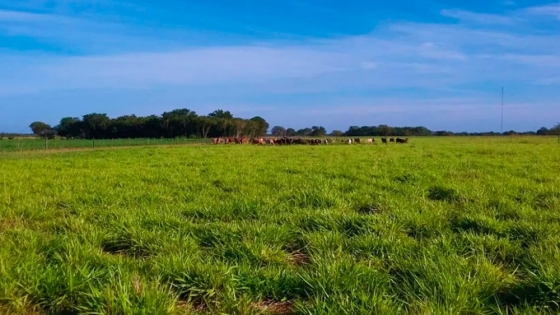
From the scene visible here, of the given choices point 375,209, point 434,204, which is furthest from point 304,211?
point 434,204

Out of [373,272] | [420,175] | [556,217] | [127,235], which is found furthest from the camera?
[420,175]

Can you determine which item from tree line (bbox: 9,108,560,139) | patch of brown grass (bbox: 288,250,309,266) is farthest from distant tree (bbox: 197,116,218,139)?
patch of brown grass (bbox: 288,250,309,266)

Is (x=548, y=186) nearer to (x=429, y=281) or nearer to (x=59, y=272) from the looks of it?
(x=429, y=281)

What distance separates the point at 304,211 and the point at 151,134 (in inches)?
3760

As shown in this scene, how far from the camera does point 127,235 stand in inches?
163

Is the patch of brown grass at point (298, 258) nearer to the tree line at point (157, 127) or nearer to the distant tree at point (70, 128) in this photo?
the tree line at point (157, 127)

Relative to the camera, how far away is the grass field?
105 inches

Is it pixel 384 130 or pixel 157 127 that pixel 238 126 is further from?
pixel 384 130

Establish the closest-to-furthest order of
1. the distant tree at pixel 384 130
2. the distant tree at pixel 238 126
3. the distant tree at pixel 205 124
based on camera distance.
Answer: the distant tree at pixel 205 124, the distant tree at pixel 238 126, the distant tree at pixel 384 130

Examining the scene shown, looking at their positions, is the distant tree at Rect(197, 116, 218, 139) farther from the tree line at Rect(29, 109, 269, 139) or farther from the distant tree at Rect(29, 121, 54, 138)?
the distant tree at Rect(29, 121, 54, 138)

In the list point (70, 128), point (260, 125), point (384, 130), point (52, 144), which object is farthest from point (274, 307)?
point (384, 130)

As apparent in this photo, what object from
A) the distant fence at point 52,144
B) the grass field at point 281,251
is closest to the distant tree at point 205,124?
the distant fence at point 52,144

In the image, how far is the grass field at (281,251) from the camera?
2672mm

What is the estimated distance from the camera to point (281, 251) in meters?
3.76
